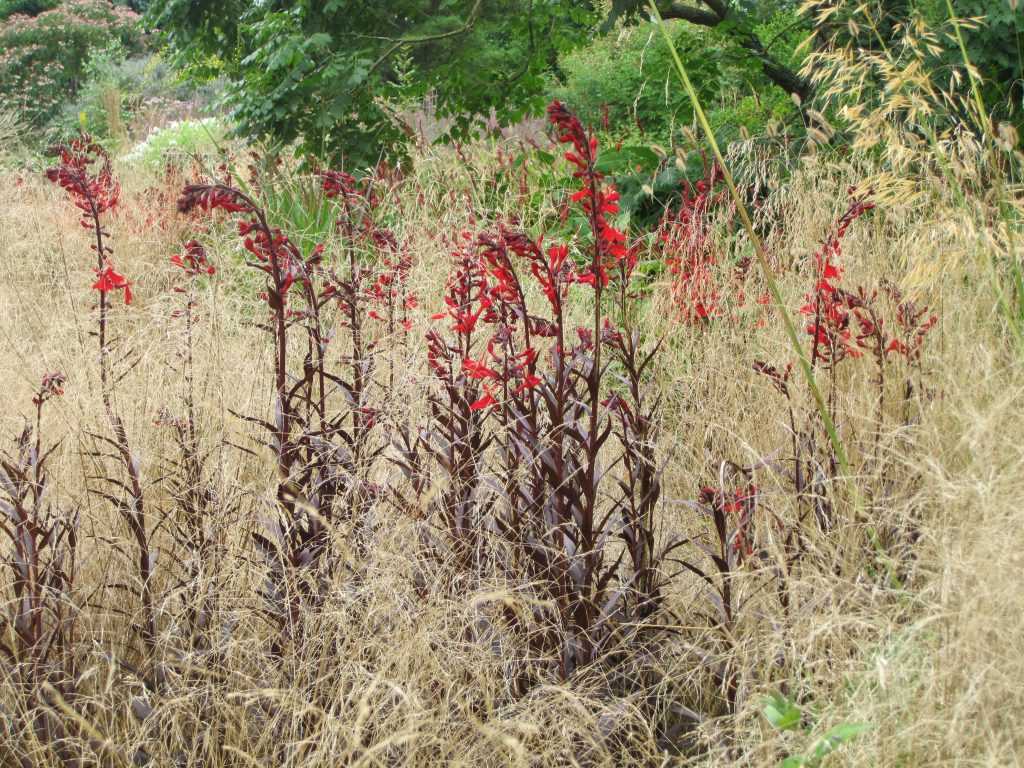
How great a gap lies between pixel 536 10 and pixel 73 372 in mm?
3011

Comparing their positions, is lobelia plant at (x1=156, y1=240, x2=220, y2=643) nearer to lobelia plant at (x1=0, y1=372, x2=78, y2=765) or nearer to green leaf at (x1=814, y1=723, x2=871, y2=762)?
lobelia plant at (x1=0, y1=372, x2=78, y2=765)

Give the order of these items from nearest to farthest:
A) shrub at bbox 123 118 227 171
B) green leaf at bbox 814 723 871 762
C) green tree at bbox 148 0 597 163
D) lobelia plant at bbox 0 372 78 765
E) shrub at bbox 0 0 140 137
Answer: green leaf at bbox 814 723 871 762 < lobelia plant at bbox 0 372 78 765 < green tree at bbox 148 0 597 163 < shrub at bbox 123 118 227 171 < shrub at bbox 0 0 140 137

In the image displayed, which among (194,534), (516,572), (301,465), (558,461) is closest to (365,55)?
(301,465)

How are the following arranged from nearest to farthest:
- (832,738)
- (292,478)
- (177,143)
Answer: (832,738) → (292,478) → (177,143)

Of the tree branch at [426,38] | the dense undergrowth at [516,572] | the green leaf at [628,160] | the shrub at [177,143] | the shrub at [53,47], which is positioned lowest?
the dense undergrowth at [516,572]

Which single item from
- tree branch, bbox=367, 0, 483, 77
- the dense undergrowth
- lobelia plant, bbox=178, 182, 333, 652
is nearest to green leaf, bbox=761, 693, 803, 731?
the dense undergrowth

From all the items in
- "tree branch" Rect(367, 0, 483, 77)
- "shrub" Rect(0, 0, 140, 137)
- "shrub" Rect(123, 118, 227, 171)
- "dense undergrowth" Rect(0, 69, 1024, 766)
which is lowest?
"dense undergrowth" Rect(0, 69, 1024, 766)

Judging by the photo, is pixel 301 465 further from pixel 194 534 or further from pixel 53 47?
pixel 53 47

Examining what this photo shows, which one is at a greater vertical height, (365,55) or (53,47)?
(53,47)

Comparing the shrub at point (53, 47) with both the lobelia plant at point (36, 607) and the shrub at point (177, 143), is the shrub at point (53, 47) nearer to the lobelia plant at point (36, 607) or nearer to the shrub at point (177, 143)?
the shrub at point (177, 143)

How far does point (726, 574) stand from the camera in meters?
2.03

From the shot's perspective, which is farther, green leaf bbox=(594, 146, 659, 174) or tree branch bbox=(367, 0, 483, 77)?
green leaf bbox=(594, 146, 659, 174)

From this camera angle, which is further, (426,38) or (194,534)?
(426,38)

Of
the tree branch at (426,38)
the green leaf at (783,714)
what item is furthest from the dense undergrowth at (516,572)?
the tree branch at (426,38)
